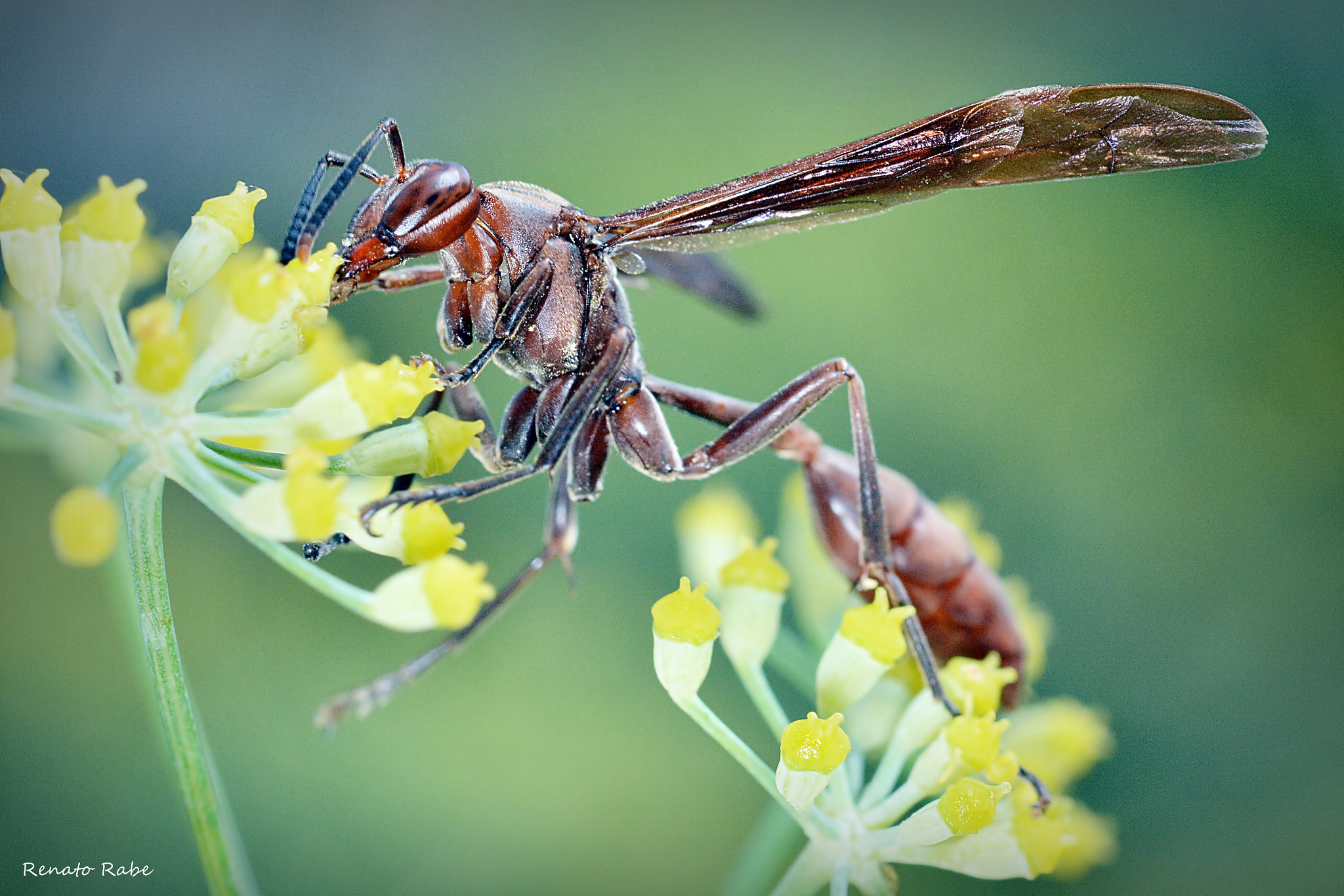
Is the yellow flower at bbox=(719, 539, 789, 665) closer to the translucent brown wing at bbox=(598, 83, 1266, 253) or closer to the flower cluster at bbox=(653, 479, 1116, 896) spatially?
the flower cluster at bbox=(653, 479, 1116, 896)

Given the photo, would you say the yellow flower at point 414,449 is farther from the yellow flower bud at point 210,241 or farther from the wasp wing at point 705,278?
the wasp wing at point 705,278

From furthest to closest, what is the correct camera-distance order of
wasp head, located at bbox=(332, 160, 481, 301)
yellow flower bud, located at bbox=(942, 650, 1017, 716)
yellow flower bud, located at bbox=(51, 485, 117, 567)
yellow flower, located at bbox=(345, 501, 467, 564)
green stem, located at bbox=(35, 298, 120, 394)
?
yellow flower bud, located at bbox=(942, 650, 1017, 716), wasp head, located at bbox=(332, 160, 481, 301), yellow flower, located at bbox=(345, 501, 467, 564), green stem, located at bbox=(35, 298, 120, 394), yellow flower bud, located at bbox=(51, 485, 117, 567)

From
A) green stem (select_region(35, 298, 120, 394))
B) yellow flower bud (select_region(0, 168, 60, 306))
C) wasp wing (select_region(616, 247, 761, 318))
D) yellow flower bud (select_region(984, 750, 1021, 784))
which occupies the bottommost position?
yellow flower bud (select_region(984, 750, 1021, 784))

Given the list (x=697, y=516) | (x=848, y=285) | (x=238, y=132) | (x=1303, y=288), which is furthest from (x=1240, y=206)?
(x=238, y=132)

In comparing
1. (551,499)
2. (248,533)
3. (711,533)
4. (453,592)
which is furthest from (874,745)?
(248,533)

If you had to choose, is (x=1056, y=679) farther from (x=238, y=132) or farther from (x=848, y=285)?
(x=238, y=132)

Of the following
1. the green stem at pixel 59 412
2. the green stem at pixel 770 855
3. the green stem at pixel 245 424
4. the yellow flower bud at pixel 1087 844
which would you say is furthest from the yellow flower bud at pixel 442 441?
the yellow flower bud at pixel 1087 844

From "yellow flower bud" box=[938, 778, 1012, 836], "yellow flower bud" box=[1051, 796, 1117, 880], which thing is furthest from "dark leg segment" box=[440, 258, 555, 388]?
"yellow flower bud" box=[1051, 796, 1117, 880]

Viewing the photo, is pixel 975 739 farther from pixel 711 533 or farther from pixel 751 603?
pixel 711 533
